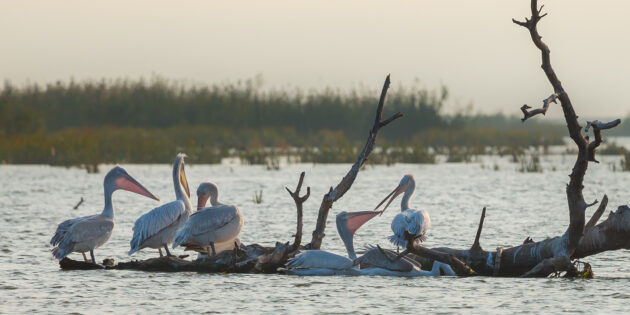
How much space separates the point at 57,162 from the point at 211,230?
73.1 ft

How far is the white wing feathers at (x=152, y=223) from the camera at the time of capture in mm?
10516

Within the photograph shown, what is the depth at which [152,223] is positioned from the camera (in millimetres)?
10547

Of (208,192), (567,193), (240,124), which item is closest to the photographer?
(567,193)

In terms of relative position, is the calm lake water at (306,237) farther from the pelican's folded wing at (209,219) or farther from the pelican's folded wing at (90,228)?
the pelican's folded wing at (209,219)

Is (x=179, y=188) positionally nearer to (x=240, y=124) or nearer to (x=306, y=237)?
(x=306, y=237)

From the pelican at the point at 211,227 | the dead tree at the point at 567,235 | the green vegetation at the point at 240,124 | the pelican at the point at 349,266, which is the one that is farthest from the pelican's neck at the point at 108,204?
the green vegetation at the point at 240,124

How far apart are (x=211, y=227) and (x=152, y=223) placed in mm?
592

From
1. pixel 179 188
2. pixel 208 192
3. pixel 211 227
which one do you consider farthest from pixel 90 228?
pixel 208 192

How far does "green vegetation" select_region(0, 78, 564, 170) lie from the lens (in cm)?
3478

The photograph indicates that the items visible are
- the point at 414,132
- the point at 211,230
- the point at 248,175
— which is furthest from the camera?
the point at 414,132

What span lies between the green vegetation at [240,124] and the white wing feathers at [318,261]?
889 inches

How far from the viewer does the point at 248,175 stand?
28797mm

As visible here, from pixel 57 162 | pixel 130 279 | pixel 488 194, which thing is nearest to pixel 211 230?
pixel 130 279

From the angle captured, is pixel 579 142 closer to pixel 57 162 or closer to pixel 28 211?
pixel 28 211
